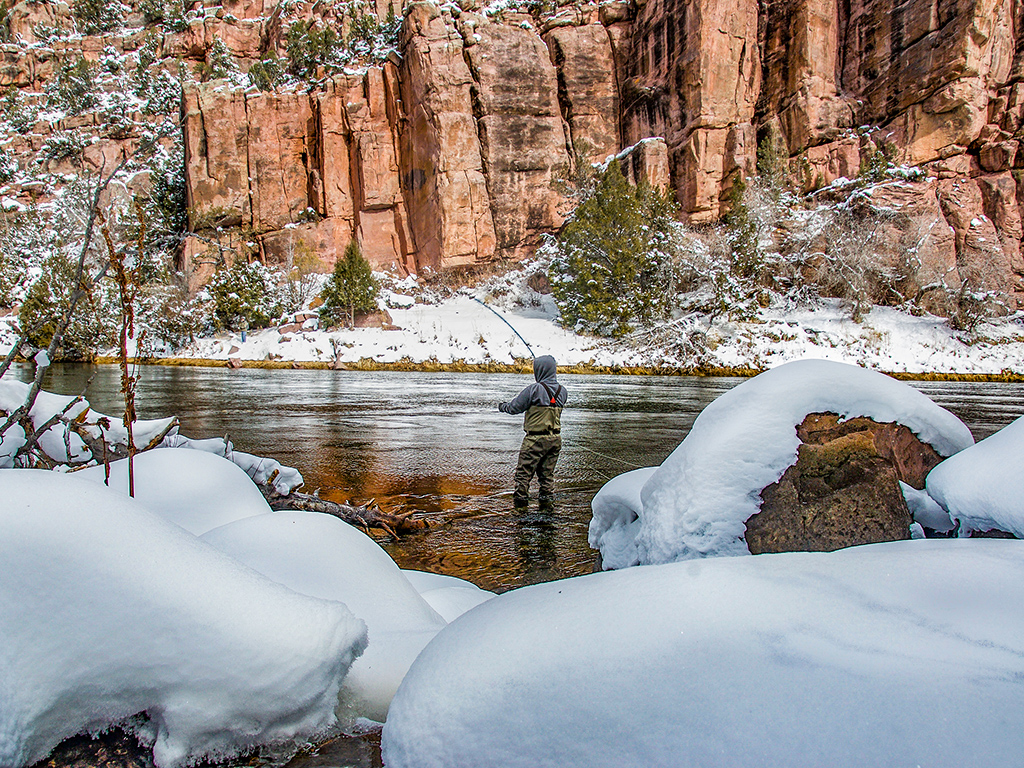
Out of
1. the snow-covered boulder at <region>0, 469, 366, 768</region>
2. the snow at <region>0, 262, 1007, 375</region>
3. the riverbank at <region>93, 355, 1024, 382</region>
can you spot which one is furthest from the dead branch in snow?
the snow at <region>0, 262, 1007, 375</region>

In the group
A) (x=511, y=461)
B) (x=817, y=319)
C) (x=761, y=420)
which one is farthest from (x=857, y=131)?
(x=761, y=420)

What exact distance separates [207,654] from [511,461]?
19.0ft

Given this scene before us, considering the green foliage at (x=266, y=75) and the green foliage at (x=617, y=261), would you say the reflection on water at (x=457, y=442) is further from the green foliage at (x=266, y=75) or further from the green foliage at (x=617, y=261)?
the green foliage at (x=266, y=75)

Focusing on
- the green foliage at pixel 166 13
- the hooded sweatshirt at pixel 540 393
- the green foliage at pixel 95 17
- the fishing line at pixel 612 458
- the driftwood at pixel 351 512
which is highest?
the green foliage at pixel 95 17

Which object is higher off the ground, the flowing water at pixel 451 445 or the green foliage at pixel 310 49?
the green foliage at pixel 310 49

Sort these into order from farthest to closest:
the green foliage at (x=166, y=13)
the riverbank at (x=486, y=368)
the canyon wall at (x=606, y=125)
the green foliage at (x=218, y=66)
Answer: the green foliage at (x=166, y=13) < the green foliage at (x=218, y=66) < the canyon wall at (x=606, y=125) < the riverbank at (x=486, y=368)

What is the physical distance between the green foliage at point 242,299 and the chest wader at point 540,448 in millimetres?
33905

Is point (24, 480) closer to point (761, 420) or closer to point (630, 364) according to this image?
point (761, 420)

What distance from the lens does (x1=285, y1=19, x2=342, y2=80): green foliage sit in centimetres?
4184

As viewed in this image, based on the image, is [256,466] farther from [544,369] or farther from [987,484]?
[987,484]

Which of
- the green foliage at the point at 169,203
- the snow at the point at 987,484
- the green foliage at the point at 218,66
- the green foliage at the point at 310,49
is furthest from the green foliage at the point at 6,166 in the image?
the snow at the point at 987,484

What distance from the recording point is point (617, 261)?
2967cm

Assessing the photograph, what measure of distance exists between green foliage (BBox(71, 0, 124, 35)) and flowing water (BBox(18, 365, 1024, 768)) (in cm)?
Answer: 7473

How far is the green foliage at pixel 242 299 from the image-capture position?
114 feet
